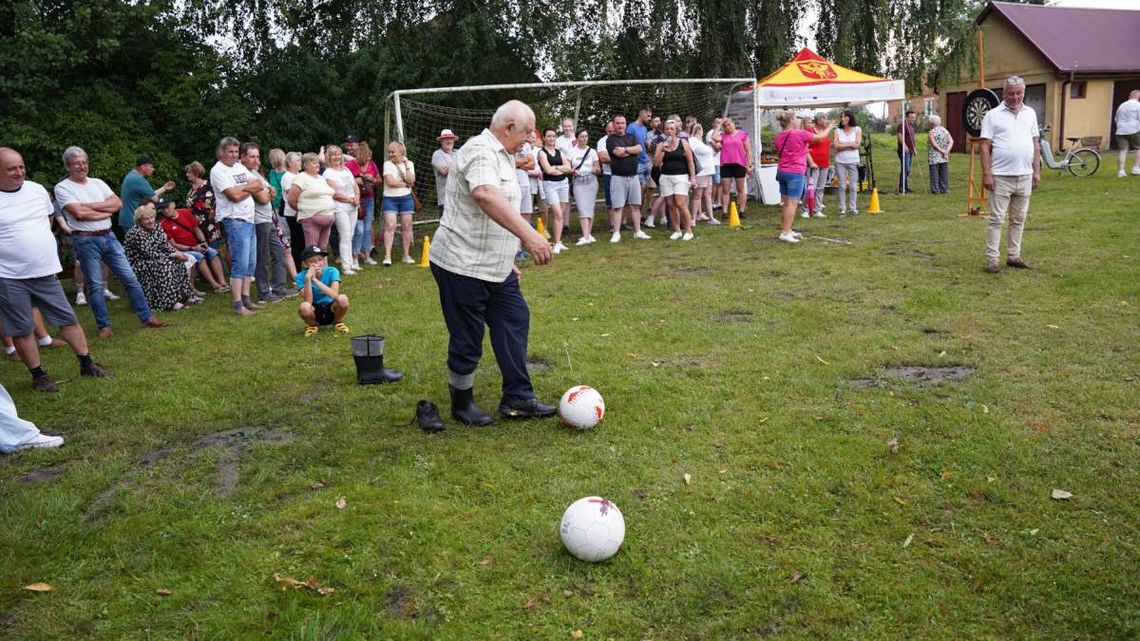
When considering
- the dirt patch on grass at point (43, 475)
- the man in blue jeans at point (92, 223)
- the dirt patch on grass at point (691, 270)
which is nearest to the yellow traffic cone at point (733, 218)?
the dirt patch on grass at point (691, 270)

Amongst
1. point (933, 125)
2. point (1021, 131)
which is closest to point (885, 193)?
point (933, 125)

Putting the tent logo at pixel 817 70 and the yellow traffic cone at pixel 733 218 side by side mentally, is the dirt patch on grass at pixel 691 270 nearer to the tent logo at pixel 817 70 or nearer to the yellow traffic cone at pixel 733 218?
the yellow traffic cone at pixel 733 218

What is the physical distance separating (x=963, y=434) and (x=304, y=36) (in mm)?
17301

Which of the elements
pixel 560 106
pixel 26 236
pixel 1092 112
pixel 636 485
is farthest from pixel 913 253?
pixel 1092 112

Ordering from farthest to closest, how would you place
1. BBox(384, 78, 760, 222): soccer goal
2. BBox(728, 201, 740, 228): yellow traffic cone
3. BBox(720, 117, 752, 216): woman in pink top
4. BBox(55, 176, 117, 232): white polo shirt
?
BBox(384, 78, 760, 222): soccer goal, BBox(720, 117, 752, 216): woman in pink top, BBox(728, 201, 740, 228): yellow traffic cone, BBox(55, 176, 117, 232): white polo shirt

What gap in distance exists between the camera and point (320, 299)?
25.5ft

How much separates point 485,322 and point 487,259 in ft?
1.67

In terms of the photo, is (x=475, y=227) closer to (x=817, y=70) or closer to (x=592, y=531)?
(x=592, y=531)

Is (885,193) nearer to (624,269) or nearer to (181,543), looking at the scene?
(624,269)

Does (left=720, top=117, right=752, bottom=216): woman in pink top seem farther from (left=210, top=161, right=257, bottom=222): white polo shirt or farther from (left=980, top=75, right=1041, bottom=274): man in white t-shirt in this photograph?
(left=210, top=161, right=257, bottom=222): white polo shirt

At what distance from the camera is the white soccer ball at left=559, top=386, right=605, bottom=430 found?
187 inches

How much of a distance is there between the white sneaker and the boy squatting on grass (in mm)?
2764

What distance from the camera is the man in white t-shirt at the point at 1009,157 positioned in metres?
8.43

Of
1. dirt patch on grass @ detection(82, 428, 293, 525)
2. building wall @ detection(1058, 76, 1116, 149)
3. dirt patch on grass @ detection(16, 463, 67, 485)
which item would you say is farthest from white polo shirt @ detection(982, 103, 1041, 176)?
building wall @ detection(1058, 76, 1116, 149)
